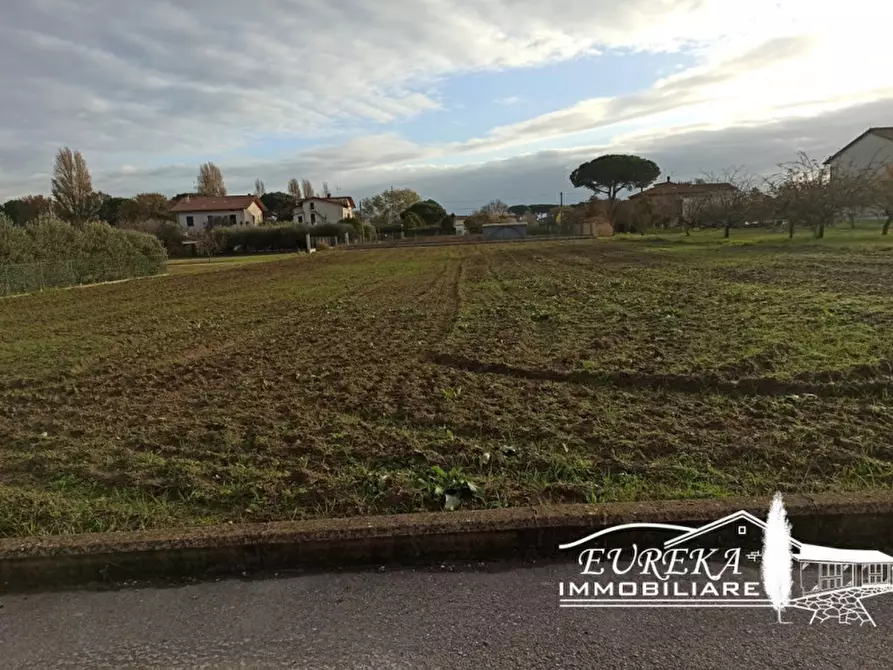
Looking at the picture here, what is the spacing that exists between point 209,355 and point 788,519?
25.2 ft

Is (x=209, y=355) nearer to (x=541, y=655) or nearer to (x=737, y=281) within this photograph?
(x=541, y=655)

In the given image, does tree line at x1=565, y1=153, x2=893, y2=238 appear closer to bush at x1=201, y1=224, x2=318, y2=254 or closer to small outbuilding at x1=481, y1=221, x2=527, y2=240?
small outbuilding at x1=481, y1=221, x2=527, y2=240

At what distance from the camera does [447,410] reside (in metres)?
5.04

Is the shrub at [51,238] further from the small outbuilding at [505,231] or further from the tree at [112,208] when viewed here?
the tree at [112,208]

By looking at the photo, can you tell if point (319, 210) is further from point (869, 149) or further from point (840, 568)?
point (840, 568)

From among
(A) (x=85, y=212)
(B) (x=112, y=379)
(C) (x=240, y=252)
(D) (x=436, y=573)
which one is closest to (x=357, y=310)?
(B) (x=112, y=379)

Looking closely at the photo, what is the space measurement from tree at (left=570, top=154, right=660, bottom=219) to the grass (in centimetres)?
7202

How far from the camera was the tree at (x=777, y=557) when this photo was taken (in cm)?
244

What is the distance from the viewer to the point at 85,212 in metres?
66.1

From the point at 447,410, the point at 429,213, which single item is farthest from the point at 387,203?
the point at 447,410

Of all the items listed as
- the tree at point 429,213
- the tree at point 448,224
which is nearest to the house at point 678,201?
the tree at point 448,224

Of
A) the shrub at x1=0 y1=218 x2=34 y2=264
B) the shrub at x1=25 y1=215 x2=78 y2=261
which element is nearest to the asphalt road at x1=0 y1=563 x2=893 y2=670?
the shrub at x1=0 y1=218 x2=34 y2=264

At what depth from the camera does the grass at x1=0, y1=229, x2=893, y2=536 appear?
349 centimetres

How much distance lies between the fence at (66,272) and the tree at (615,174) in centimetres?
6140
